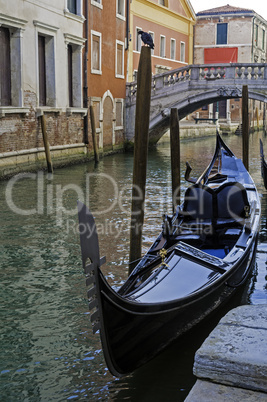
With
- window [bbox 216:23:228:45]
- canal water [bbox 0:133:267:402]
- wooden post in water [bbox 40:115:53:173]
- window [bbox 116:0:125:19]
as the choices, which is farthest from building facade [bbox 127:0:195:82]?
canal water [bbox 0:133:267:402]

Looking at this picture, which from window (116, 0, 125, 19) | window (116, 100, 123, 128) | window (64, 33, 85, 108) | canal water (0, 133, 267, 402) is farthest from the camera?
window (116, 100, 123, 128)

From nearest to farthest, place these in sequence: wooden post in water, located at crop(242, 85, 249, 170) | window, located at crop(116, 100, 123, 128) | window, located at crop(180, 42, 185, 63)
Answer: wooden post in water, located at crop(242, 85, 249, 170) → window, located at crop(116, 100, 123, 128) → window, located at crop(180, 42, 185, 63)

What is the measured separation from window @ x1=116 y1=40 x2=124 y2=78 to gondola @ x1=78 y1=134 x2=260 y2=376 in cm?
780

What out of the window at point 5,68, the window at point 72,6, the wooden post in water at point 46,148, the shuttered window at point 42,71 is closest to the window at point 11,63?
the window at point 5,68

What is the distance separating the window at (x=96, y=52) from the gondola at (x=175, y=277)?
655cm

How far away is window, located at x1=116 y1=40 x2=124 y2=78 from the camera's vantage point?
37.8ft

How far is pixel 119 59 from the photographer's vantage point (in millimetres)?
11656

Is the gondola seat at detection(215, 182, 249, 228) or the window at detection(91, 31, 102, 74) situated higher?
the window at detection(91, 31, 102, 74)

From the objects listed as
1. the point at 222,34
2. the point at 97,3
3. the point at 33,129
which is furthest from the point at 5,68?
the point at 222,34

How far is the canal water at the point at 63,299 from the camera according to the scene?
2.25 meters

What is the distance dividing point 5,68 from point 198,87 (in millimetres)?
4801

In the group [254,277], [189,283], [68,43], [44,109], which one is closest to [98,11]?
[68,43]

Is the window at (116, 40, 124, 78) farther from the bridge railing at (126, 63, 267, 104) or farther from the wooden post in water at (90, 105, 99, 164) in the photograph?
the wooden post in water at (90, 105, 99, 164)

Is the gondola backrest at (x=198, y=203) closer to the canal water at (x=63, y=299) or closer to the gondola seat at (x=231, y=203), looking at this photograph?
the gondola seat at (x=231, y=203)
